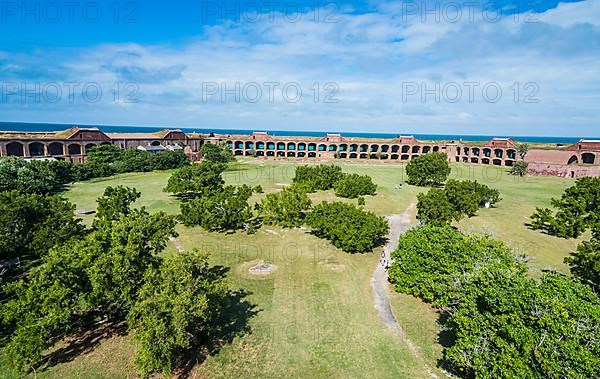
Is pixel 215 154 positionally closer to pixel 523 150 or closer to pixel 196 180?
pixel 196 180

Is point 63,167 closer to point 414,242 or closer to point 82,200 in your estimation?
point 82,200

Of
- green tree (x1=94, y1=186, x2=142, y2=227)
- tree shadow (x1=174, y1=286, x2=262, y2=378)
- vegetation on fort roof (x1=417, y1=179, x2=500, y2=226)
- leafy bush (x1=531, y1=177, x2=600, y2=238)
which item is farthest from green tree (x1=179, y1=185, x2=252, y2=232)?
leafy bush (x1=531, y1=177, x2=600, y2=238)

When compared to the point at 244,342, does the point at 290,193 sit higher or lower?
higher

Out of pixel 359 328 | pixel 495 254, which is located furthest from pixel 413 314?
pixel 495 254

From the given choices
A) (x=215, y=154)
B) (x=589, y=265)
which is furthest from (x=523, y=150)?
(x=589, y=265)

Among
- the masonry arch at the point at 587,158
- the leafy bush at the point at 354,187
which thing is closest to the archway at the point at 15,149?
the leafy bush at the point at 354,187

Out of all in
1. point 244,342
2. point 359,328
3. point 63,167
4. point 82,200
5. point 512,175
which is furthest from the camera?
point 512,175

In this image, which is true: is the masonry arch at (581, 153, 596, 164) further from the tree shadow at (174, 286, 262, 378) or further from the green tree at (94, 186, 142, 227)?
the green tree at (94, 186, 142, 227)
